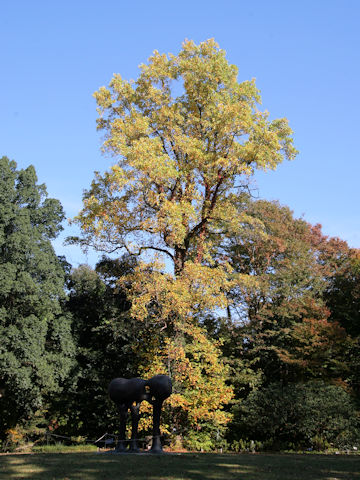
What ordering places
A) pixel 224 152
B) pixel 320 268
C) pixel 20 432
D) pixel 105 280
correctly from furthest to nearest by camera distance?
pixel 320 268, pixel 105 280, pixel 20 432, pixel 224 152

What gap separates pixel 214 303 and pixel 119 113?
29.8 ft

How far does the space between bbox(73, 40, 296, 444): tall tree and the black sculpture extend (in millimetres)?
4684

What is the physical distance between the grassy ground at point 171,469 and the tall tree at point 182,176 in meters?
7.73

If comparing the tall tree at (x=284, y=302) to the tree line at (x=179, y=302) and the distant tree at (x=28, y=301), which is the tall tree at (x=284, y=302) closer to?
the tree line at (x=179, y=302)

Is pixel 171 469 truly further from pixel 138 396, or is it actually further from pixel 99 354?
pixel 99 354

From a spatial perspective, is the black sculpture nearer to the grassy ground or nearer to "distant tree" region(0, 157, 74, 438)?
the grassy ground

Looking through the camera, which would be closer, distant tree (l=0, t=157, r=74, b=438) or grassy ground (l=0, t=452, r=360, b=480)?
grassy ground (l=0, t=452, r=360, b=480)

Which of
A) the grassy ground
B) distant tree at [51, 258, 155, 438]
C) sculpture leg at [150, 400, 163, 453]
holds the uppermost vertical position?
distant tree at [51, 258, 155, 438]

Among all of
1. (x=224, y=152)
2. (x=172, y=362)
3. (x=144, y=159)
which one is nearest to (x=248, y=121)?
(x=224, y=152)

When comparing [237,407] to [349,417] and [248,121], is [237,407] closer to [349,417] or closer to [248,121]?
[349,417]

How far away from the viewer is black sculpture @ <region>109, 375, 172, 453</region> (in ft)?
40.4

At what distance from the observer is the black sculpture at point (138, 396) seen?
12305 millimetres

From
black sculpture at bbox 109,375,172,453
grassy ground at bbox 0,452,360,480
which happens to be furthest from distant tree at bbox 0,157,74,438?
grassy ground at bbox 0,452,360,480

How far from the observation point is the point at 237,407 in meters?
20.5
